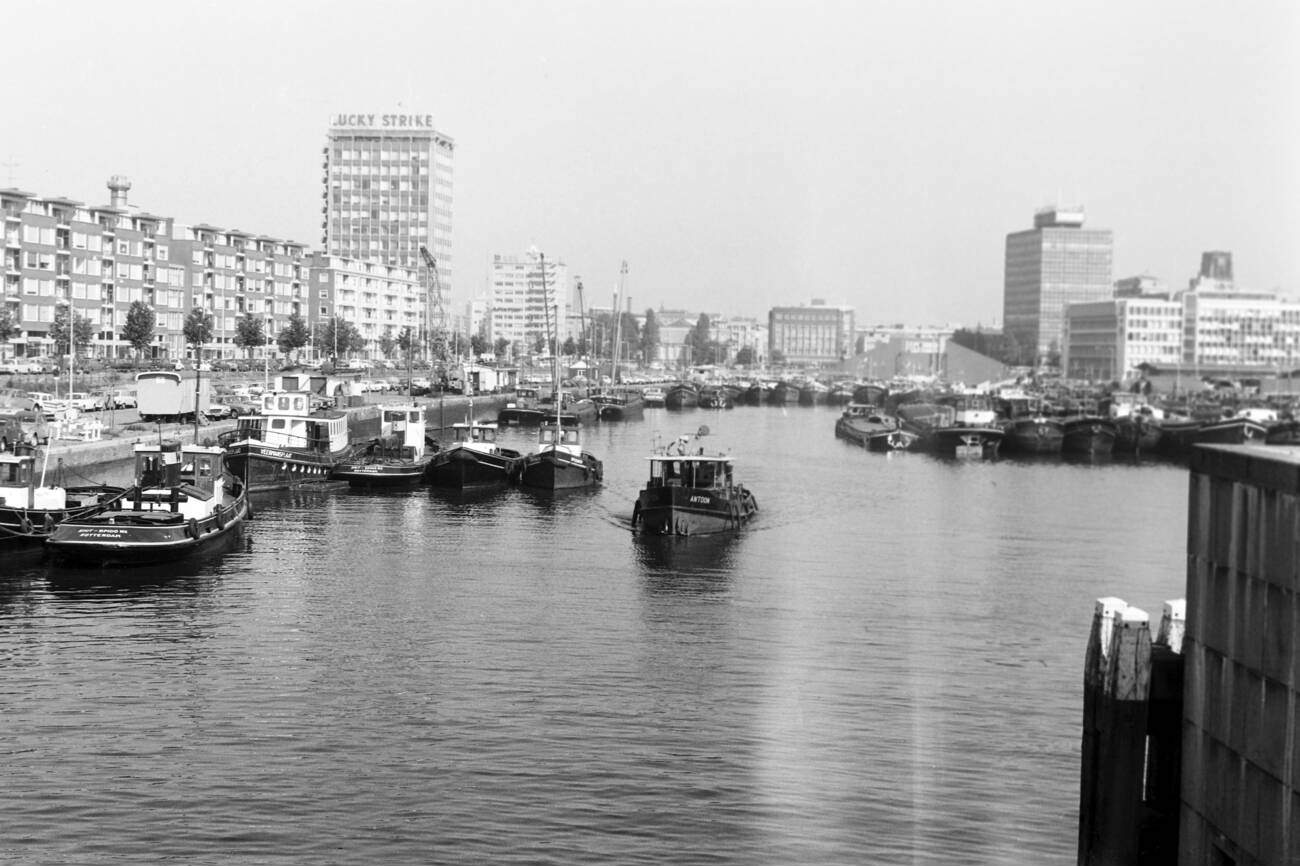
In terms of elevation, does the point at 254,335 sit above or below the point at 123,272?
below

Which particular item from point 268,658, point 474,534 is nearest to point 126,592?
point 268,658

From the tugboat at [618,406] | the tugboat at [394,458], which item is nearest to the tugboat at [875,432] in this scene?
the tugboat at [618,406]

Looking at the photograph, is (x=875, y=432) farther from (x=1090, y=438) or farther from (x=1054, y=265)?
(x=1054, y=265)

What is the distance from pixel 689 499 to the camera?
28891 mm

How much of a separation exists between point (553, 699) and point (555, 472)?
22.0 metres

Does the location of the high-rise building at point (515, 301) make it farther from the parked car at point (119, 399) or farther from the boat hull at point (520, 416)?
the parked car at point (119, 399)

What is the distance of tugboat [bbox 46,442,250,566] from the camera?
72.4ft

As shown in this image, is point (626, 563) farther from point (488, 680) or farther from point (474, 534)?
point (488, 680)

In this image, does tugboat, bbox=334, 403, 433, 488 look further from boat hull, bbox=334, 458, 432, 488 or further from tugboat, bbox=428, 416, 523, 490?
tugboat, bbox=428, 416, 523, 490

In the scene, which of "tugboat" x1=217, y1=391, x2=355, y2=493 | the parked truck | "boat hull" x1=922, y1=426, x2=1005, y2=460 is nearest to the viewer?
"tugboat" x1=217, y1=391, x2=355, y2=493

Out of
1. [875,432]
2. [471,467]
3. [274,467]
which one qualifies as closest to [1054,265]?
[471,467]

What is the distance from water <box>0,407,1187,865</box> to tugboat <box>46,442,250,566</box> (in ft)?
1.25

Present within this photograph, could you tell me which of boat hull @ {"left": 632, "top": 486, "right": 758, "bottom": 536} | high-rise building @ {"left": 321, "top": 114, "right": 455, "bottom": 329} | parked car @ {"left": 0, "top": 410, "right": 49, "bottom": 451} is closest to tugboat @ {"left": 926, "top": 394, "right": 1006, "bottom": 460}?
boat hull @ {"left": 632, "top": 486, "right": 758, "bottom": 536}

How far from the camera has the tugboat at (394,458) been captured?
3678 centimetres
